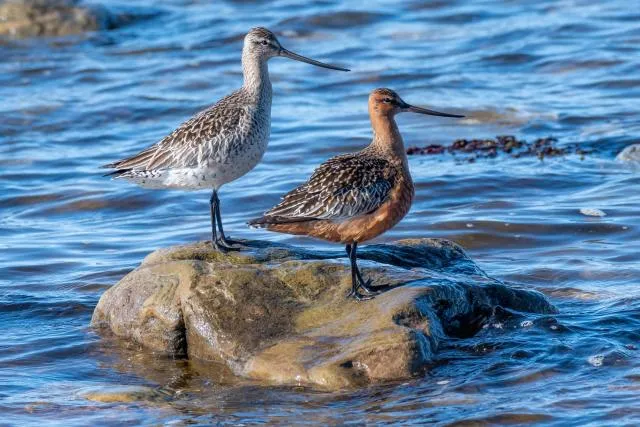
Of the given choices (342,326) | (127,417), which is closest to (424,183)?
(342,326)

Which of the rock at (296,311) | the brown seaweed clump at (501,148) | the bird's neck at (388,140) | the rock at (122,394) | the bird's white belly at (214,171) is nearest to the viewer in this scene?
the rock at (296,311)

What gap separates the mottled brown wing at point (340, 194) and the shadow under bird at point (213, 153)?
2.65 ft

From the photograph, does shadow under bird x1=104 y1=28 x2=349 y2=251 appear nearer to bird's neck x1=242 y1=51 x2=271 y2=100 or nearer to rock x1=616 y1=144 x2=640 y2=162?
bird's neck x1=242 y1=51 x2=271 y2=100

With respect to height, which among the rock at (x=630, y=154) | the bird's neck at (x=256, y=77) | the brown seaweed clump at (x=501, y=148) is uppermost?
the bird's neck at (x=256, y=77)

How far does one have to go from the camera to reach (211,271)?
718 cm

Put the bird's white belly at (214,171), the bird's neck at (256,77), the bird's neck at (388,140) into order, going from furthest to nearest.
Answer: the bird's neck at (256,77), the bird's white belly at (214,171), the bird's neck at (388,140)

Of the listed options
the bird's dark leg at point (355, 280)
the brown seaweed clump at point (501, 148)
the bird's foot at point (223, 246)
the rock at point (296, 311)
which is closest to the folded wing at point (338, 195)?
the bird's dark leg at point (355, 280)

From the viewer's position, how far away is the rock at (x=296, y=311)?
656 centimetres

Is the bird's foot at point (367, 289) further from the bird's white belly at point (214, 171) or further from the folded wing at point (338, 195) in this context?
the bird's white belly at point (214, 171)

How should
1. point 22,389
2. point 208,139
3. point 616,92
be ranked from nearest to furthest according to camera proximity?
1. point 22,389
2. point 208,139
3. point 616,92

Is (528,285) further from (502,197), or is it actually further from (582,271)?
(502,197)

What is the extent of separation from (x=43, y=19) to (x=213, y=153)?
11.4m

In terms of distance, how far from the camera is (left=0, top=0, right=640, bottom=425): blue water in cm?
661

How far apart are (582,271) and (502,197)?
7.24 feet
